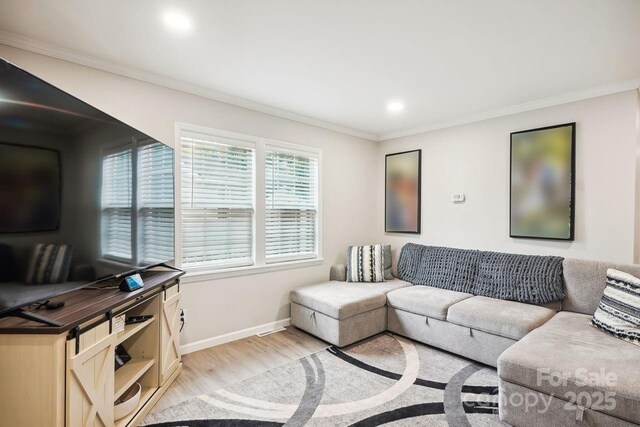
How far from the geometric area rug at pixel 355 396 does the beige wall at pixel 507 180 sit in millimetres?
1527

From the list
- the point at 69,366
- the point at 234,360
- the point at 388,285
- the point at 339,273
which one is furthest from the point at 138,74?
the point at 388,285

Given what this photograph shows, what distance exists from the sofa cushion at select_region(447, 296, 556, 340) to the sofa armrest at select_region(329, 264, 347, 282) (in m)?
1.45

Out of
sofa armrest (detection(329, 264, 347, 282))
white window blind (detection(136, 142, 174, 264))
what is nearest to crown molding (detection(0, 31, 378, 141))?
white window blind (detection(136, 142, 174, 264))

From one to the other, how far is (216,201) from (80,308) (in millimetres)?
1703

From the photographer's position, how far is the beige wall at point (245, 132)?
8.02ft

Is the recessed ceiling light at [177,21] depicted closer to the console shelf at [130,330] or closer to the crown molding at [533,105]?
the console shelf at [130,330]

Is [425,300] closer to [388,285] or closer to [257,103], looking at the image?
[388,285]

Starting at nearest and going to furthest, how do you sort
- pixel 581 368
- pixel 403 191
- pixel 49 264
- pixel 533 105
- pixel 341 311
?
pixel 49 264 < pixel 581 368 < pixel 341 311 < pixel 533 105 < pixel 403 191

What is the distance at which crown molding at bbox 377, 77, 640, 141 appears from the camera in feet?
9.20

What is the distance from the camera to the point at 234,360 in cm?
284

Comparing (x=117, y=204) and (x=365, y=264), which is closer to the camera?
(x=117, y=204)

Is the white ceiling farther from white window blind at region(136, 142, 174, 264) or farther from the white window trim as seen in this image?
white window blind at region(136, 142, 174, 264)

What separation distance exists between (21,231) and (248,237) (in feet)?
6.95

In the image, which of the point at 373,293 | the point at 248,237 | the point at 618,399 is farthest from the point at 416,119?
the point at 618,399
